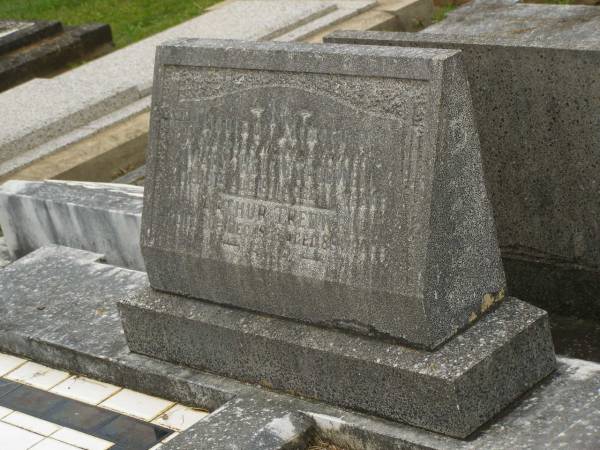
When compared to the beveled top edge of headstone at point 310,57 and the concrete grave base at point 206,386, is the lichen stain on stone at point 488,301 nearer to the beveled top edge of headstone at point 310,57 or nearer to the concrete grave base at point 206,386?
the concrete grave base at point 206,386

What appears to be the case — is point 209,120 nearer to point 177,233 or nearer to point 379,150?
point 177,233

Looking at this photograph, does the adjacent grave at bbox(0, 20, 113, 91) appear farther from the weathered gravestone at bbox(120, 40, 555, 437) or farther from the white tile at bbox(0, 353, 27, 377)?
the weathered gravestone at bbox(120, 40, 555, 437)

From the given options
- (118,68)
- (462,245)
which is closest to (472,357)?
(462,245)

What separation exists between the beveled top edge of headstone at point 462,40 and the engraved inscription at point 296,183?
736 millimetres

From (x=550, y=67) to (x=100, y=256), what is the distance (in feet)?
7.27

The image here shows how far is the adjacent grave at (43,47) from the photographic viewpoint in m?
10.1

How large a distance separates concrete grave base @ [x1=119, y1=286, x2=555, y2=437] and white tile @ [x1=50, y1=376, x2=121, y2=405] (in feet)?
1.26

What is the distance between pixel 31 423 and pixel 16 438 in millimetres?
104

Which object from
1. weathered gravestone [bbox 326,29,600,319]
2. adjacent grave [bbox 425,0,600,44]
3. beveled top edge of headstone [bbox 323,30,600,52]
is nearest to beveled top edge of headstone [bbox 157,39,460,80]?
beveled top edge of headstone [bbox 323,30,600,52]

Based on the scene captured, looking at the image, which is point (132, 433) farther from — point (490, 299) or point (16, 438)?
point (490, 299)

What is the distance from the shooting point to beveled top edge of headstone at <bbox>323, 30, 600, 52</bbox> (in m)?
4.55

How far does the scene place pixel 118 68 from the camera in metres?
A: 8.88

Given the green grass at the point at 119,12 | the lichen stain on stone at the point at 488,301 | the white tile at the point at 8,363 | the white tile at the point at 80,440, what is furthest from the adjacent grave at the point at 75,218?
the green grass at the point at 119,12

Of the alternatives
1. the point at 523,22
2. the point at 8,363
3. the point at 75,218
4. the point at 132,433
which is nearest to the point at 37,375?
the point at 8,363
